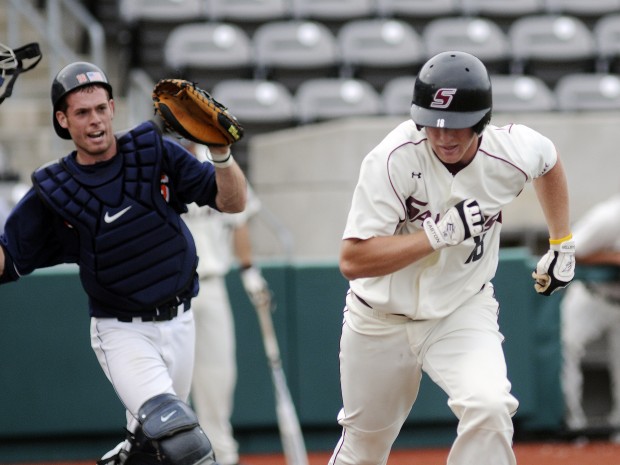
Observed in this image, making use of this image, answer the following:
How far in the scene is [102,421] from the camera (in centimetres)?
809

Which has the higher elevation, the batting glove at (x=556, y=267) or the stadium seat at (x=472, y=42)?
the batting glove at (x=556, y=267)

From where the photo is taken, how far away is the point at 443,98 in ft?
13.7

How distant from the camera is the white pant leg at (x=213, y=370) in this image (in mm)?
7176

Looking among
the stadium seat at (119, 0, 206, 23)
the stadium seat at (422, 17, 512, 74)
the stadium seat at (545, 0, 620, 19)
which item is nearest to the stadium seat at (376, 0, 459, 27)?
the stadium seat at (422, 17, 512, 74)

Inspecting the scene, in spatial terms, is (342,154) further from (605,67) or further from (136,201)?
(136,201)

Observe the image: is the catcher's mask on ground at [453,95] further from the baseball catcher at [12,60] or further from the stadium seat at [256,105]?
the stadium seat at [256,105]

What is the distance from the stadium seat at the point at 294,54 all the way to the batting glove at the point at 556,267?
7734mm

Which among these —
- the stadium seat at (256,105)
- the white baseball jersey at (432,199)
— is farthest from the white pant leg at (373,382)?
the stadium seat at (256,105)

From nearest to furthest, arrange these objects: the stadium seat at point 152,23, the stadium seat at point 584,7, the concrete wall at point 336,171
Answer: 1. the concrete wall at point 336,171
2. the stadium seat at point 152,23
3. the stadium seat at point 584,7

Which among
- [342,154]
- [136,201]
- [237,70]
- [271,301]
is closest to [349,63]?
[237,70]

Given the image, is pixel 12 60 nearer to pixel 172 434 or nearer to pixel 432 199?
pixel 172 434

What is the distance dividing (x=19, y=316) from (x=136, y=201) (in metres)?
3.69

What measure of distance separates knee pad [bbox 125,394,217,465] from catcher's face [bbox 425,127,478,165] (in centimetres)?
135

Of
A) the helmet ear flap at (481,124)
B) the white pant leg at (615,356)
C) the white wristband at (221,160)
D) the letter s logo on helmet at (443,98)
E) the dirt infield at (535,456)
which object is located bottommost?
the dirt infield at (535,456)
